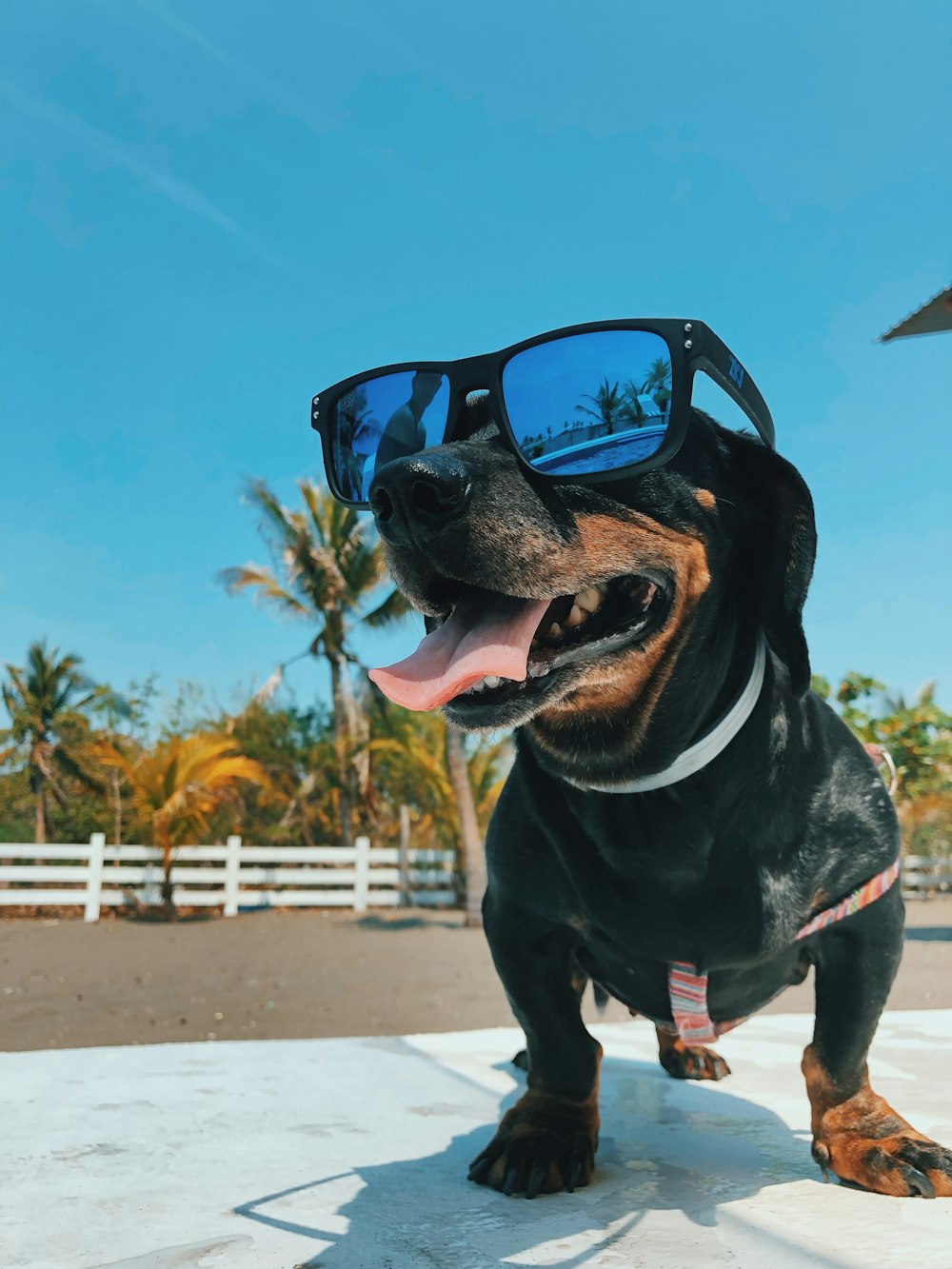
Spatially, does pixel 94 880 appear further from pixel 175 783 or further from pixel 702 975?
pixel 702 975

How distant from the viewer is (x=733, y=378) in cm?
169

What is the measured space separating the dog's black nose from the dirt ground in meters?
8.34

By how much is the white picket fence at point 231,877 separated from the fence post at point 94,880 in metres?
0.02

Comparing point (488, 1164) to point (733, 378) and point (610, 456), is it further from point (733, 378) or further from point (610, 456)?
point (733, 378)

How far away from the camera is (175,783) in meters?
17.6

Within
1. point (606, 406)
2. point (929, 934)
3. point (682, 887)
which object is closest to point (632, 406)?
point (606, 406)

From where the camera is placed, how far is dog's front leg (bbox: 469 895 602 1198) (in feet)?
5.94

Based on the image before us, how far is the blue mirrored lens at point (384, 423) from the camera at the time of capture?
5.85ft

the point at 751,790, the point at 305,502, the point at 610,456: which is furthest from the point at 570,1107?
the point at 305,502

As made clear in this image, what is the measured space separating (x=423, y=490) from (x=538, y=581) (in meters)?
0.22

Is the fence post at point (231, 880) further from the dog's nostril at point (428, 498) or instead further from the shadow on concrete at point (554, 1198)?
the dog's nostril at point (428, 498)

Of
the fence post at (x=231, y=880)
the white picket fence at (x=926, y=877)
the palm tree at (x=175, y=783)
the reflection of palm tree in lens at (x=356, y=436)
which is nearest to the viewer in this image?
the reflection of palm tree in lens at (x=356, y=436)

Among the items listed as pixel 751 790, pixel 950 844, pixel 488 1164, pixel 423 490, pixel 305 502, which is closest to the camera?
pixel 423 490

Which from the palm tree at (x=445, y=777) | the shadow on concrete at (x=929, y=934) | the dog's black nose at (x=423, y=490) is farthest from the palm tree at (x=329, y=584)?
the dog's black nose at (x=423, y=490)
